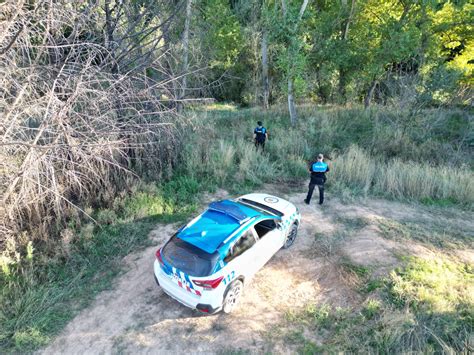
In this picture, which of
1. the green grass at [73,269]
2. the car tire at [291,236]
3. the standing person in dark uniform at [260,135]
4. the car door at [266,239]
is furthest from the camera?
the standing person in dark uniform at [260,135]

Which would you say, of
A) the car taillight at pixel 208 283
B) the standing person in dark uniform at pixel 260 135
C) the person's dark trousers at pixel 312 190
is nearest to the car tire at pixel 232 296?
the car taillight at pixel 208 283

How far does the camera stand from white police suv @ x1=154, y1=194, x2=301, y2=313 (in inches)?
191

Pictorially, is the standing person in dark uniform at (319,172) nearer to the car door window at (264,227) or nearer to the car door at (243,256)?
the car door window at (264,227)

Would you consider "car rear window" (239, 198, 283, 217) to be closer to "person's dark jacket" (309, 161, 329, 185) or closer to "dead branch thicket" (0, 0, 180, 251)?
"person's dark jacket" (309, 161, 329, 185)

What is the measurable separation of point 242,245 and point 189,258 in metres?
0.97

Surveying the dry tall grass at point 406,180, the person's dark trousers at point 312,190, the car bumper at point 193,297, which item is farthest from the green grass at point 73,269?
the dry tall grass at point 406,180

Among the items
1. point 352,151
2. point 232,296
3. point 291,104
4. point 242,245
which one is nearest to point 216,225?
point 242,245

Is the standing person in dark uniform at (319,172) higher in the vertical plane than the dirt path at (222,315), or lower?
higher

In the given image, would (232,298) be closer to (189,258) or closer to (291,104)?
(189,258)

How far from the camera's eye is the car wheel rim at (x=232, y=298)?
5199 millimetres

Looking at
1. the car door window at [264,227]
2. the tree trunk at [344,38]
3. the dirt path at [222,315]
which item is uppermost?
the tree trunk at [344,38]

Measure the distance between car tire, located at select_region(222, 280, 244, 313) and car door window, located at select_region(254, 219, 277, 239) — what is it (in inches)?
40.6

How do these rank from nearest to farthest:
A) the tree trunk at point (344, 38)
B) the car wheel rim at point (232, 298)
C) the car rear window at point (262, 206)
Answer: the car wheel rim at point (232, 298) < the car rear window at point (262, 206) < the tree trunk at point (344, 38)

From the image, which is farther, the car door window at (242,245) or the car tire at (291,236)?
the car tire at (291,236)
